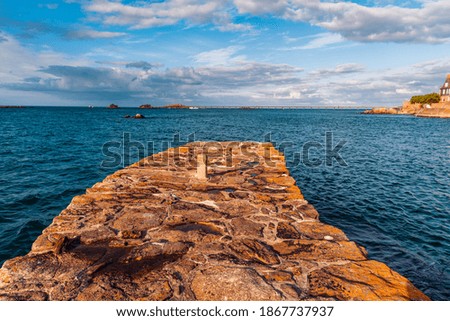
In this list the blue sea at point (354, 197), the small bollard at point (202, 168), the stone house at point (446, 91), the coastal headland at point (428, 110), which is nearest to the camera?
the blue sea at point (354, 197)

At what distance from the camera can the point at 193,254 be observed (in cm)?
427

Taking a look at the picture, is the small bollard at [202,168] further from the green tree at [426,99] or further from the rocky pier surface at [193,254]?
the green tree at [426,99]

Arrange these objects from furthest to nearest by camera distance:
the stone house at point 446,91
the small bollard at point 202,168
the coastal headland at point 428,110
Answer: the stone house at point 446,91 < the coastal headland at point 428,110 < the small bollard at point 202,168

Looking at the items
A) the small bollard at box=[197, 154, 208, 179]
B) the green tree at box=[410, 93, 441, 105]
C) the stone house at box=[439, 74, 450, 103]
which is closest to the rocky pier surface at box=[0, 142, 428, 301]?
the small bollard at box=[197, 154, 208, 179]

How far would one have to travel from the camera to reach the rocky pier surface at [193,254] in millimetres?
3438

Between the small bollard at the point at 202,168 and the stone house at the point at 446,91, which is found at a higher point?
the stone house at the point at 446,91

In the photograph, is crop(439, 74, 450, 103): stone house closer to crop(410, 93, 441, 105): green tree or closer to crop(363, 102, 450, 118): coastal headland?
crop(410, 93, 441, 105): green tree

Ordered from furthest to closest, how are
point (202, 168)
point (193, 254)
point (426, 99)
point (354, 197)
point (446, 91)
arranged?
point (426, 99)
point (446, 91)
point (354, 197)
point (202, 168)
point (193, 254)

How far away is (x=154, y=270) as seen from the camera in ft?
12.6

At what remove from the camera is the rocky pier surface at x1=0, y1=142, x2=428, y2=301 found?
3438mm

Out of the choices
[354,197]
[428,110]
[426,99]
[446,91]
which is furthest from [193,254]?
[426,99]

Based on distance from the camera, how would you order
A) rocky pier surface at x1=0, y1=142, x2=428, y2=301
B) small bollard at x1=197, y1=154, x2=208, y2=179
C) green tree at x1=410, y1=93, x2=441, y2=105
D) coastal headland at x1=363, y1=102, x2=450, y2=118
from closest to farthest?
rocky pier surface at x1=0, y1=142, x2=428, y2=301 < small bollard at x1=197, y1=154, x2=208, y2=179 < coastal headland at x1=363, y1=102, x2=450, y2=118 < green tree at x1=410, y1=93, x2=441, y2=105

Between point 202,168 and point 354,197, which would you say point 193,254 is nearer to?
point 202,168

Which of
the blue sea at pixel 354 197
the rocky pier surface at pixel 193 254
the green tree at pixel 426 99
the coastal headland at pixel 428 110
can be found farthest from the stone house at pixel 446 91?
the rocky pier surface at pixel 193 254
